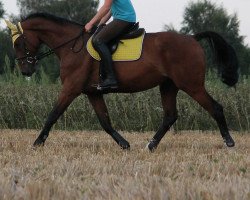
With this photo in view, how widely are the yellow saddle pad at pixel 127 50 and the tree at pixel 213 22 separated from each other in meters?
44.5

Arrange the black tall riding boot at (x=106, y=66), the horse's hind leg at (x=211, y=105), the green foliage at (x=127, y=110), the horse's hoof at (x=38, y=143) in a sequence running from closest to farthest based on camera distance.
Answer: the black tall riding boot at (x=106, y=66) → the horse's hind leg at (x=211, y=105) → the horse's hoof at (x=38, y=143) → the green foliage at (x=127, y=110)

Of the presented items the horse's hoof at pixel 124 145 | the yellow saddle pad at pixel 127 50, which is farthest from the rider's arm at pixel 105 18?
the horse's hoof at pixel 124 145

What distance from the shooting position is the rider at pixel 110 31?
8.73 meters

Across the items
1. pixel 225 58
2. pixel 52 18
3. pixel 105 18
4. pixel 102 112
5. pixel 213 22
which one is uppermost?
pixel 105 18

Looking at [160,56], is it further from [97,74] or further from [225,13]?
[225,13]

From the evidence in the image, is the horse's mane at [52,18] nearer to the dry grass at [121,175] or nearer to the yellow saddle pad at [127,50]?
the yellow saddle pad at [127,50]

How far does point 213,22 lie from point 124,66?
54.6m

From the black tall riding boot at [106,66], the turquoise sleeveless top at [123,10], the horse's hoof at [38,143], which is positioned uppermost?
the turquoise sleeveless top at [123,10]

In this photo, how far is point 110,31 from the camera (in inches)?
345

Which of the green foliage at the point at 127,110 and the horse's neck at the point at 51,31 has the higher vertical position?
the horse's neck at the point at 51,31

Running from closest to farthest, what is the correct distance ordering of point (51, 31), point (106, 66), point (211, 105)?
point (106, 66), point (211, 105), point (51, 31)

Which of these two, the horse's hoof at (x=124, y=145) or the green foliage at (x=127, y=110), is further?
the green foliage at (x=127, y=110)

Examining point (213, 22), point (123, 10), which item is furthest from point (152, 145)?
point (213, 22)

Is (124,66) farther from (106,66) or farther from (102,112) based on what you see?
(102,112)
